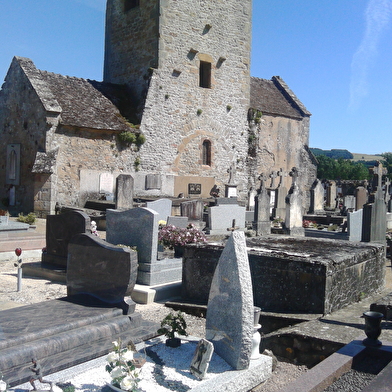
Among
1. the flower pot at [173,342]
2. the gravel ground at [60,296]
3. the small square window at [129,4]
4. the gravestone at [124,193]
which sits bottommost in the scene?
the gravel ground at [60,296]

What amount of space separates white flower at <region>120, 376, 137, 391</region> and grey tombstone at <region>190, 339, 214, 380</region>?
0.61 meters

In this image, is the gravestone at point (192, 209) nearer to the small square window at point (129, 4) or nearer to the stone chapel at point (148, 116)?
the stone chapel at point (148, 116)

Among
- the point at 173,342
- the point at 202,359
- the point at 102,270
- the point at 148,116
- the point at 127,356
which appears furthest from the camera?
the point at 148,116

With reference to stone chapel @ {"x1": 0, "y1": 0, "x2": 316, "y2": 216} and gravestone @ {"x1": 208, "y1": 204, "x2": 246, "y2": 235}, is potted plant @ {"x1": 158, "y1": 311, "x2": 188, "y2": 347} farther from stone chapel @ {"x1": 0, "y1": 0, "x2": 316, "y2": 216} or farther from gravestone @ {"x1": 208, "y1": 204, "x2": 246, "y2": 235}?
stone chapel @ {"x1": 0, "y1": 0, "x2": 316, "y2": 216}

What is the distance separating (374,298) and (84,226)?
4.94 metres

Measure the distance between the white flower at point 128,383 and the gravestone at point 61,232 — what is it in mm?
4576

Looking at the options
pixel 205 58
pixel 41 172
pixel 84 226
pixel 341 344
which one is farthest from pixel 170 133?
pixel 341 344

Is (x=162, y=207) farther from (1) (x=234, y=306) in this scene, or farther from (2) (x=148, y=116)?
(2) (x=148, y=116)

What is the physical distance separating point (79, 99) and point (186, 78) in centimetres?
538

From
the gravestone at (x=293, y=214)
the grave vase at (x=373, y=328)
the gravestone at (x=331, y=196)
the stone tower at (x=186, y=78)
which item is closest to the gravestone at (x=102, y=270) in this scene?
the grave vase at (x=373, y=328)

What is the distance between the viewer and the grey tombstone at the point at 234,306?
4.04 meters

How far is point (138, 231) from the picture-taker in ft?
26.1

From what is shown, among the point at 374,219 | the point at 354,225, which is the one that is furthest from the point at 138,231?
the point at 354,225

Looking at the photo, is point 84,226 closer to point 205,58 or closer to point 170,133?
point 170,133
